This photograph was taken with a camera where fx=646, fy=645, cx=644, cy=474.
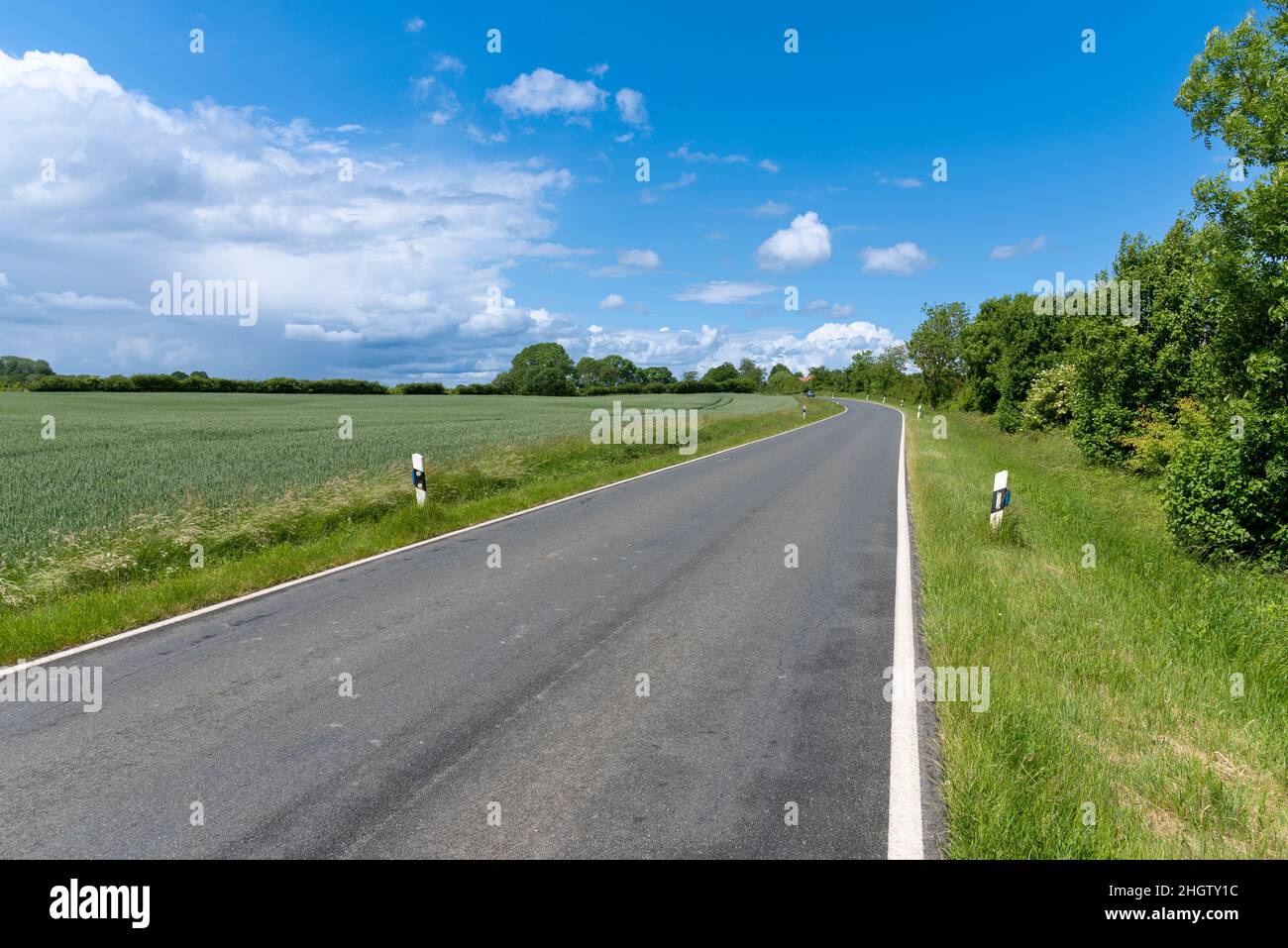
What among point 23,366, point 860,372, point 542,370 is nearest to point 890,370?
point 860,372

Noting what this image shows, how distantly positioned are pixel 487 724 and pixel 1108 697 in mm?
4304

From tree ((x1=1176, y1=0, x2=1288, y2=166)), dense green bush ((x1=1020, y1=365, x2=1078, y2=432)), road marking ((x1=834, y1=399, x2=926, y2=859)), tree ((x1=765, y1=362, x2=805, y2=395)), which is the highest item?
tree ((x1=765, y1=362, x2=805, y2=395))

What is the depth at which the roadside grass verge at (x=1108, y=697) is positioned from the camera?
3.17 metres

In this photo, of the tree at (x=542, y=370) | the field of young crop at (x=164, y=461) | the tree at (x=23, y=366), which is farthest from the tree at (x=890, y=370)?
the tree at (x=23, y=366)

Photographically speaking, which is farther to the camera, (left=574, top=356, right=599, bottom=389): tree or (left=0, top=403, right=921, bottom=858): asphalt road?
(left=574, top=356, right=599, bottom=389): tree

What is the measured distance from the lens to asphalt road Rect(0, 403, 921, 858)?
10.5 ft

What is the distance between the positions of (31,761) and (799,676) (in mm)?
5014

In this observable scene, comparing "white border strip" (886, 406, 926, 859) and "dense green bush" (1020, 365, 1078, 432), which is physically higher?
"dense green bush" (1020, 365, 1078, 432)

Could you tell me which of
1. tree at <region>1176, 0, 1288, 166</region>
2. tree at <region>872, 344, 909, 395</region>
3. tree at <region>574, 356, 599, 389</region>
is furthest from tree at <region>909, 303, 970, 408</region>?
tree at <region>574, 356, 599, 389</region>

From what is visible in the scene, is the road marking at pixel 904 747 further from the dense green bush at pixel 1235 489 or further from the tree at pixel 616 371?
the tree at pixel 616 371

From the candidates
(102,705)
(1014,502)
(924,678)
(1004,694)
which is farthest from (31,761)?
(1014,502)

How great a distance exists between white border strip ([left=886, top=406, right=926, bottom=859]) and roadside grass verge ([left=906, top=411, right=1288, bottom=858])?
0.55 feet

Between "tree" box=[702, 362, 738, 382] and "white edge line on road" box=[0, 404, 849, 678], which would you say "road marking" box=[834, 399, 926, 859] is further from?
"tree" box=[702, 362, 738, 382]
